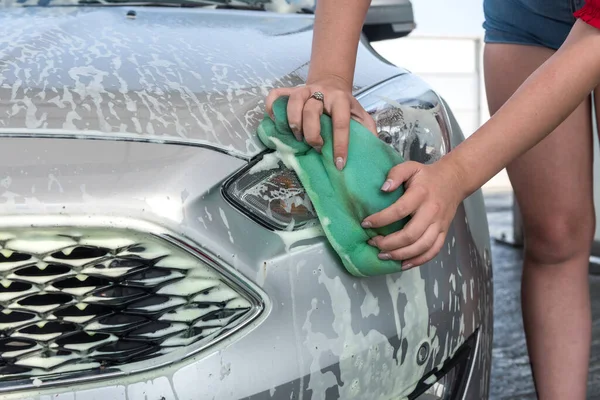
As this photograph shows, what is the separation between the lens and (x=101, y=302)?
3.50ft

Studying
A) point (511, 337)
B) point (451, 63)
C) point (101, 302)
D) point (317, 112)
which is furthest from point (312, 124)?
point (451, 63)

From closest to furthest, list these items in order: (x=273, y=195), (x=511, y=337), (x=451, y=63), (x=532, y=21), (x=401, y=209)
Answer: (x=401, y=209), (x=273, y=195), (x=532, y=21), (x=511, y=337), (x=451, y=63)

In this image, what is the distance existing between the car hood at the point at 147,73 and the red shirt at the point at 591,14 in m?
0.41

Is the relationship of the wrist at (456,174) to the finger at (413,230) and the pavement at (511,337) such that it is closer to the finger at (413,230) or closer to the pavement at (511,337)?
the finger at (413,230)

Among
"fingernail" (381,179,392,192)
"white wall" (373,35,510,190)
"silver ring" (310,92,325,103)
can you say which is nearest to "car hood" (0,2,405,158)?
"silver ring" (310,92,325,103)

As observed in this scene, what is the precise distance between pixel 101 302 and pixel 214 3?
1.09 metres

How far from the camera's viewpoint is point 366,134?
1152mm

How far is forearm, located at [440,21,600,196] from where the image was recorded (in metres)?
1.12

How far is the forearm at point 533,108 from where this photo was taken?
1121 millimetres

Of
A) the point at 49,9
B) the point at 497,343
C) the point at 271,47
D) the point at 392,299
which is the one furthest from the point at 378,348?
the point at 497,343

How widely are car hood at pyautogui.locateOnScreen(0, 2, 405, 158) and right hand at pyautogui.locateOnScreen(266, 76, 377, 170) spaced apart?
75 mm

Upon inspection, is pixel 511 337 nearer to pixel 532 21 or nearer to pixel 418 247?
pixel 532 21

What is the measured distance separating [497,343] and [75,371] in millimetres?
2067

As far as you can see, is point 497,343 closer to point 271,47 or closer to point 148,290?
point 271,47
